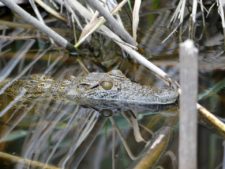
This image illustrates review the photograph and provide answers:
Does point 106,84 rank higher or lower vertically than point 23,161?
higher

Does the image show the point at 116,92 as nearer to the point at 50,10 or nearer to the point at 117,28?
the point at 117,28

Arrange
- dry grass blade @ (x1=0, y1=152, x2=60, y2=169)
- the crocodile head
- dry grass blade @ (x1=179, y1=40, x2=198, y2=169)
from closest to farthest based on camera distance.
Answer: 1. dry grass blade @ (x1=179, y1=40, x2=198, y2=169)
2. dry grass blade @ (x1=0, y1=152, x2=60, y2=169)
3. the crocodile head

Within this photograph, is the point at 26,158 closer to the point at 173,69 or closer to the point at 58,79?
the point at 58,79

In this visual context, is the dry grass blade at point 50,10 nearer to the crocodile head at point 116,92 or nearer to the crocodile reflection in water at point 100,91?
the crocodile reflection in water at point 100,91

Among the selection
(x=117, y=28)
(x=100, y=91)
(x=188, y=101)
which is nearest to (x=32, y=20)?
(x=117, y=28)

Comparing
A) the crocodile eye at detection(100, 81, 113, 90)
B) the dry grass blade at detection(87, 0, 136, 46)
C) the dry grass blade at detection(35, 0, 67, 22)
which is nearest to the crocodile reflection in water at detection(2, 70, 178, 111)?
the crocodile eye at detection(100, 81, 113, 90)

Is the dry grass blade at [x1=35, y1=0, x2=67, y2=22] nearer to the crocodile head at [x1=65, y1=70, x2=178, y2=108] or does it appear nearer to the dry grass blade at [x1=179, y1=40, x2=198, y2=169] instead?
the crocodile head at [x1=65, y1=70, x2=178, y2=108]

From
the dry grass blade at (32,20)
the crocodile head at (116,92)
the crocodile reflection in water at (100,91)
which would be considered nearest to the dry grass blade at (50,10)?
the dry grass blade at (32,20)
